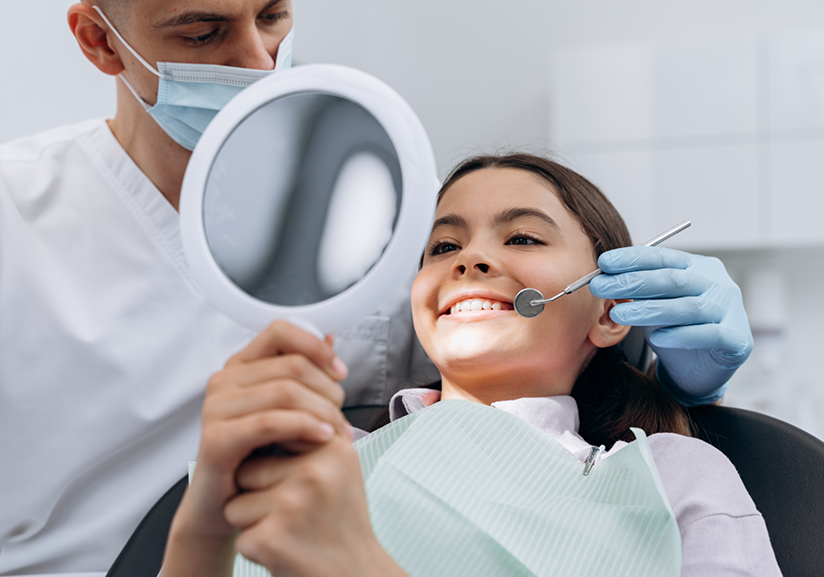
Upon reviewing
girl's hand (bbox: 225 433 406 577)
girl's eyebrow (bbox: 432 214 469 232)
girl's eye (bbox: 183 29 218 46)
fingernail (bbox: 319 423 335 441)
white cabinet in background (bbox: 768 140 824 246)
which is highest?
→ girl's eye (bbox: 183 29 218 46)

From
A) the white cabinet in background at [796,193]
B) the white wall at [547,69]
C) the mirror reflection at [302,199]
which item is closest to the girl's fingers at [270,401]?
Result: the mirror reflection at [302,199]

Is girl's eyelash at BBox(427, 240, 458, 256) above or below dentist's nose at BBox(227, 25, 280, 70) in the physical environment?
below

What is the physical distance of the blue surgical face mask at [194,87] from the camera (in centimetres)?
108

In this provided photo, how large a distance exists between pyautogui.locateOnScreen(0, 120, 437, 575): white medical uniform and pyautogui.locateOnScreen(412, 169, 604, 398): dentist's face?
44 cm

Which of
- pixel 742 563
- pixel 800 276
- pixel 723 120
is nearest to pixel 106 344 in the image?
pixel 742 563

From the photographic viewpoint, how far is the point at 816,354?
2.53 meters

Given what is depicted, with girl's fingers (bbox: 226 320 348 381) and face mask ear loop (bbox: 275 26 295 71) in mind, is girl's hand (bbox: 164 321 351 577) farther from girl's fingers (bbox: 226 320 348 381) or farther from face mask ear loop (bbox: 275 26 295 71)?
face mask ear loop (bbox: 275 26 295 71)

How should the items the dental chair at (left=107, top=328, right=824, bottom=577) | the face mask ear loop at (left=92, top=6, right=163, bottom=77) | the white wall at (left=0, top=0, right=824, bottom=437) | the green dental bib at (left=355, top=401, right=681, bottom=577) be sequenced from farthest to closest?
the white wall at (left=0, top=0, right=824, bottom=437) < the face mask ear loop at (left=92, top=6, right=163, bottom=77) < the dental chair at (left=107, top=328, right=824, bottom=577) < the green dental bib at (left=355, top=401, right=681, bottom=577)

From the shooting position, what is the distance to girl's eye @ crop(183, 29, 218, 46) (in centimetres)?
106

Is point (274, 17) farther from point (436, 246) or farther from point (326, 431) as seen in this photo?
point (326, 431)

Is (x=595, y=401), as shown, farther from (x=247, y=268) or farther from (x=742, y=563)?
(x=247, y=268)

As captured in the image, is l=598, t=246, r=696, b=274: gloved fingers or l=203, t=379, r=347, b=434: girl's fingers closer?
l=203, t=379, r=347, b=434: girl's fingers

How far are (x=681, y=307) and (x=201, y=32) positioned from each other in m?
0.89

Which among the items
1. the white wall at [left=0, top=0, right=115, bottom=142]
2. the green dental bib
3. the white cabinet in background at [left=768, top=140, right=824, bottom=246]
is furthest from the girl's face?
the white cabinet in background at [left=768, top=140, right=824, bottom=246]
